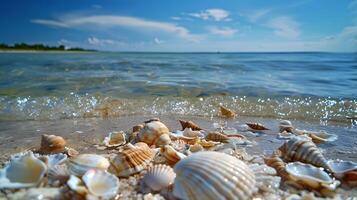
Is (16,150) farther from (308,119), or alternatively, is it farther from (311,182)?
(308,119)

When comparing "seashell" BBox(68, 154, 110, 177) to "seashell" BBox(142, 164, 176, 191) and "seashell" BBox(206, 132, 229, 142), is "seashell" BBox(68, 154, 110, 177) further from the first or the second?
"seashell" BBox(206, 132, 229, 142)

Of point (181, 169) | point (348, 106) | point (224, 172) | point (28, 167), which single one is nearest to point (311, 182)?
point (224, 172)

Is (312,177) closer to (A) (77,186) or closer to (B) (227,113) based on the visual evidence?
(A) (77,186)

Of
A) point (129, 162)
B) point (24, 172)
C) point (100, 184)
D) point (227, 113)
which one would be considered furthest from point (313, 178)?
point (227, 113)

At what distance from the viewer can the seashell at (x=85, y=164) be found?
222 centimetres

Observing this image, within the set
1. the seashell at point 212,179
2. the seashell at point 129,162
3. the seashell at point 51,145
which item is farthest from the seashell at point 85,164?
the seashell at point 51,145

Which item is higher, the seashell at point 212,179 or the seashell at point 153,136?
the seashell at point 212,179

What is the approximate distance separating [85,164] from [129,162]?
1.16 feet

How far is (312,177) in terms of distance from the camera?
2.31 m

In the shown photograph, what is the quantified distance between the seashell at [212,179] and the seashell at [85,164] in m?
0.63

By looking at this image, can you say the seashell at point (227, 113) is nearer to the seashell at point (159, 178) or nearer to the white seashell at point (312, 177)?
the white seashell at point (312, 177)

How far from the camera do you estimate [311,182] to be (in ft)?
7.44

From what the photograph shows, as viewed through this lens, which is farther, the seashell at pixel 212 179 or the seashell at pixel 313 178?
the seashell at pixel 313 178

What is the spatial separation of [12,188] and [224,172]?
1446 millimetres
